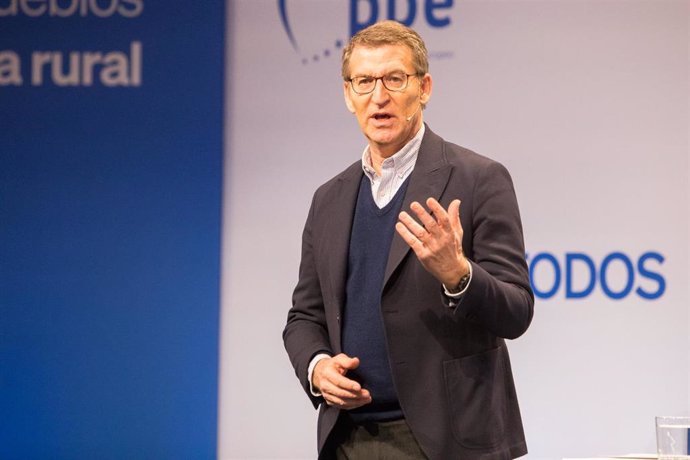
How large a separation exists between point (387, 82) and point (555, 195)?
7.37 feet

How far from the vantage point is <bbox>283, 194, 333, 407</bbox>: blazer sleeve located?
6.93 ft

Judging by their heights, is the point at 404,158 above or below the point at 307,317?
above

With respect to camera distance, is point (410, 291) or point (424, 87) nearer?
point (410, 291)

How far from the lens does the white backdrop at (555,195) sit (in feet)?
13.7

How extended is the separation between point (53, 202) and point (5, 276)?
1.33 feet

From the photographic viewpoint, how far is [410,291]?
1940mm

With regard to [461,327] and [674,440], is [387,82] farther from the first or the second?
[674,440]

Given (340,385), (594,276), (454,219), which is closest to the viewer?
(454,219)

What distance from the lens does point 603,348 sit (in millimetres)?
4180

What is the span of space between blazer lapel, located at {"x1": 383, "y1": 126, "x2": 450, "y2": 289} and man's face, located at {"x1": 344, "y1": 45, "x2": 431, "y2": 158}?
0.07m

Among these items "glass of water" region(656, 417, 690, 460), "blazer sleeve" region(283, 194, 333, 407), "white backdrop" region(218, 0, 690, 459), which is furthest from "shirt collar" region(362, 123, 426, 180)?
"white backdrop" region(218, 0, 690, 459)

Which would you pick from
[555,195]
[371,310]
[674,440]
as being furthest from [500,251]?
[555,195]

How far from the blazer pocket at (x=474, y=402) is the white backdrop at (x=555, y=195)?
2.31 metres

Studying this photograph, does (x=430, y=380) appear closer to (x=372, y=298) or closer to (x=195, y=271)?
(x=372, y=298)
